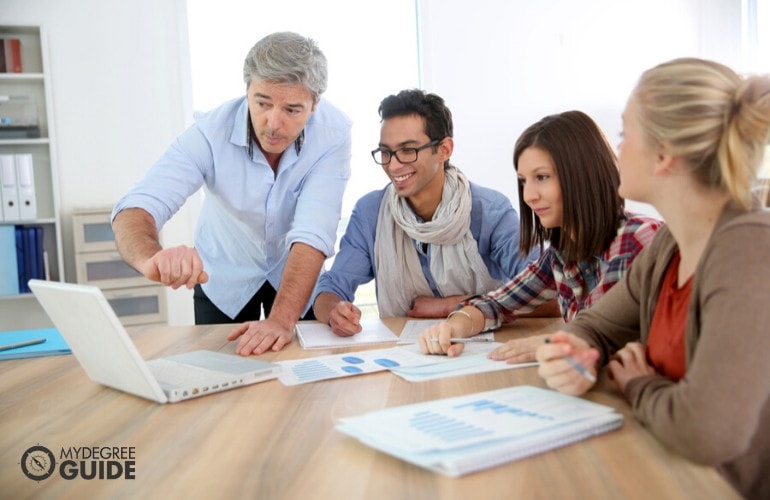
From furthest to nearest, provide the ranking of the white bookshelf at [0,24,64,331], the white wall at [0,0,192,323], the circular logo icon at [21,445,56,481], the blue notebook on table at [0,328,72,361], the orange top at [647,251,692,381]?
the white wall at [0,0,192,323]
the white bookshelf at [0,24,64,331]
the blue notebook on table at [0,328,72,361]
the orange top at [647,251,692,381]
the circular logo icon at [21,445,56,481]

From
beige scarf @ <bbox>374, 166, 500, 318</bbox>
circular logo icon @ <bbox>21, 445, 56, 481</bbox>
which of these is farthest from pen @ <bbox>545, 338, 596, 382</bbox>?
beige scarf @ <bbox>374, 166, 500, 318</bbox>

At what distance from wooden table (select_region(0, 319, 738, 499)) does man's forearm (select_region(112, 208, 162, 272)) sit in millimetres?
369

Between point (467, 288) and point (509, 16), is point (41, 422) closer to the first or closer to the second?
point (467, 288)

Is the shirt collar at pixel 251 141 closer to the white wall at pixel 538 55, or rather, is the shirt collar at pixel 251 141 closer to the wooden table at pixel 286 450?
the wooden table at pixel 286 450

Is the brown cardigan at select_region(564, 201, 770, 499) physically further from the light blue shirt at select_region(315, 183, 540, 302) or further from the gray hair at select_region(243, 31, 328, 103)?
the gray hair at select_region(243, 31, 328, 103)

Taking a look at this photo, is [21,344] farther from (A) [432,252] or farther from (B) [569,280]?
(B) [569,280]

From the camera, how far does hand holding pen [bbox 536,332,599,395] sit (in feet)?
3.45

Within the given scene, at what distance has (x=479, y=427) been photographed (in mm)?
914

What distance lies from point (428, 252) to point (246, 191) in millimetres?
617

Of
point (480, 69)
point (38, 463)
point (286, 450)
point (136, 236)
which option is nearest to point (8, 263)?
point (136, 236)

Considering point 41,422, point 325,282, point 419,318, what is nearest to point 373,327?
point 419,318

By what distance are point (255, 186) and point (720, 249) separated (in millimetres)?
1519

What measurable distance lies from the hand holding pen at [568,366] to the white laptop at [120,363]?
0.54 meters

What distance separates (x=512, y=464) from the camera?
0.84m
